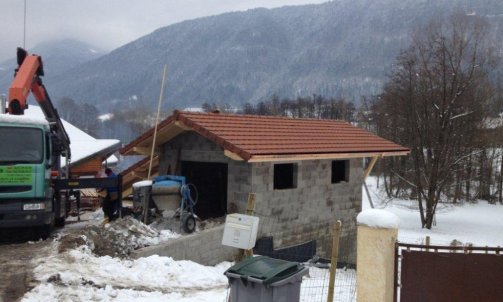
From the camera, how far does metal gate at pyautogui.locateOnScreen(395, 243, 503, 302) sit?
6031 mm

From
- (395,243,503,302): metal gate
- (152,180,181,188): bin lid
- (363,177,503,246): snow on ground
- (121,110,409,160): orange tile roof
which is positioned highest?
(121,110,409,160): orange tile roof

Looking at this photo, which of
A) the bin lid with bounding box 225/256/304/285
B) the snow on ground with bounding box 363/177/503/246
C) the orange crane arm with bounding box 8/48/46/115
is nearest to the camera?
the bin lid with bounding box 225/256/304/285

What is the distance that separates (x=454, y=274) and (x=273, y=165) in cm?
765

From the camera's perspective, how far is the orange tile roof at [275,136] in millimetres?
12336

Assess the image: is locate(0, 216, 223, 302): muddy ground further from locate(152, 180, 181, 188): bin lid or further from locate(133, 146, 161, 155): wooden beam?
locate(133, 146, 161, 155): wooden beam

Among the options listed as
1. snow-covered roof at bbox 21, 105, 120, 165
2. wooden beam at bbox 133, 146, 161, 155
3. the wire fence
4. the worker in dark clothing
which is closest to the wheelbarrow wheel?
the wire fence

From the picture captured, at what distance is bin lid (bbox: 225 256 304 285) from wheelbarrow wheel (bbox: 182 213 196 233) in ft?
19.1

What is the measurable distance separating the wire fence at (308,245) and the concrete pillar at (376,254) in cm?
380

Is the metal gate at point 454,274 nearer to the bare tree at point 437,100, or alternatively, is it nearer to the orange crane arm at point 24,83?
the orange crane arm at point 24,83

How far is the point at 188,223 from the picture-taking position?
451 inches

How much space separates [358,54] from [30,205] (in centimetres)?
19111

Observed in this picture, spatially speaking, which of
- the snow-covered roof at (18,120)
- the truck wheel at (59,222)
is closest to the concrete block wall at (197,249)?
the snow-covered roof at (18,120)

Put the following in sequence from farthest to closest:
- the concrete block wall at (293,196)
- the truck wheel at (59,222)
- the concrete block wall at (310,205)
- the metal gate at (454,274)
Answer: the truck wheel at (59,222) → the concrete block wall at (310,205) → the concrete block wall at (293,196) → the metal gate at (454,274)

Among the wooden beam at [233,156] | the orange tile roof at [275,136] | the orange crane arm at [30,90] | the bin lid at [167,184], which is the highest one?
the orange crane arm at [30,90]
